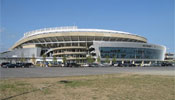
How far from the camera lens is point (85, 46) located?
3573 inches

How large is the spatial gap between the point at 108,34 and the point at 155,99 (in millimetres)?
79789

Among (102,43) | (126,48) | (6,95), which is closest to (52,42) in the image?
(102,43)

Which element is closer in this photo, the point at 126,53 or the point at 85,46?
the point at 126,53

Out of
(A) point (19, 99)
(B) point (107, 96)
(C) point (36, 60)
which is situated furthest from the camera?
(C) point (36, 60)

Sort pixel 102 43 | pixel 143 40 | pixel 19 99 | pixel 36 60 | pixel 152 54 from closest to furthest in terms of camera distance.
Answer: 1. pixel 19 99
2. pixel 102 43
3. pixel 36 60
4. pixel 152 54
5. pixel 143 40

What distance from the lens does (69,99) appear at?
315 inches

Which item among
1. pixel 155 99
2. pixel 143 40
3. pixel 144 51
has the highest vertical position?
pixel 143 40

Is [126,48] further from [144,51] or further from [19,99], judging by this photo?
[19,99]

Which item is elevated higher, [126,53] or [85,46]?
[85,46]

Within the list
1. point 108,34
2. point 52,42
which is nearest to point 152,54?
point 108,34

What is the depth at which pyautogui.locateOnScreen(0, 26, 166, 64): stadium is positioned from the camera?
84250 mm

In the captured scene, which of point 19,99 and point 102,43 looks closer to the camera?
point 19,99

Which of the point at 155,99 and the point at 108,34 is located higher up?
the point at 108,34

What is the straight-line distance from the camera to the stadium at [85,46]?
276 ft
